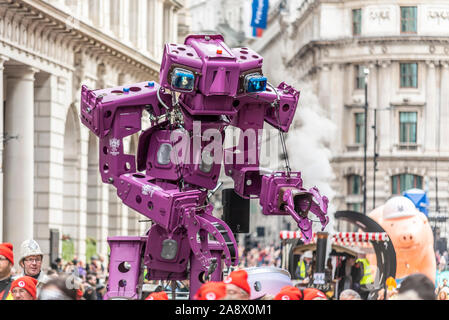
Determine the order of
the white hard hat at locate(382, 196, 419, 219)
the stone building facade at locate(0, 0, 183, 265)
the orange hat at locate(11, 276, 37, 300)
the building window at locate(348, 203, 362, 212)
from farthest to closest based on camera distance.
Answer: the building window at locate(348, 203, 362, 212) → the stone building facade at locate(0, 0, 183, 265) → the white hard hat at locate(382, 196, 419, 219) → the orange hat at locate(11, 276, 37, 300)

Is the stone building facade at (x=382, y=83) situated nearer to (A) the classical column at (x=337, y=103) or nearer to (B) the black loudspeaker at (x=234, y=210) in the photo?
(A) the classical column at (x=337, y=103)

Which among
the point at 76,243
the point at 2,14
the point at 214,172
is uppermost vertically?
the point at 2,14

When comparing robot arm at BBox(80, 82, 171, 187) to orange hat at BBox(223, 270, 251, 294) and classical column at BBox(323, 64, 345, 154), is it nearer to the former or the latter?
orange hat at BBox(223, 270, 251, 294)

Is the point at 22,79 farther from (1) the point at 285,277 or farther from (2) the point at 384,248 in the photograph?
(1) the point at 285,277

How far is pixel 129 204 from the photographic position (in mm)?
12242

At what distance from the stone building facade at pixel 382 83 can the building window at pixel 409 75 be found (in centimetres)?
8

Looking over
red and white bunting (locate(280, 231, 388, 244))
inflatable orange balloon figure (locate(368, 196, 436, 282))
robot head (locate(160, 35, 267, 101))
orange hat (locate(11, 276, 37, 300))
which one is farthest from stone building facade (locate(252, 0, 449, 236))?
orange hat (locate(11, 276, 37, 300))

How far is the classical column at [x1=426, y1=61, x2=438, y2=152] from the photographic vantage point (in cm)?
6575

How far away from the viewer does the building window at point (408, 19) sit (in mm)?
66438

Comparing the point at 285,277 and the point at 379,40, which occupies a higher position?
the point at 379,40

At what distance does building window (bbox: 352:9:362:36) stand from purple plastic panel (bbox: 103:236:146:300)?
62.9 meters

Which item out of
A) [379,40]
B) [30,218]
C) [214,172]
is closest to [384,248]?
[30,218]
